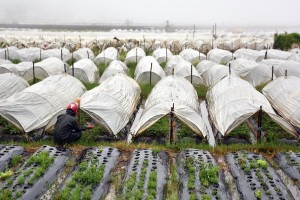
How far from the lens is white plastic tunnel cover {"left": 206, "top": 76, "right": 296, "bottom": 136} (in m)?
11.9

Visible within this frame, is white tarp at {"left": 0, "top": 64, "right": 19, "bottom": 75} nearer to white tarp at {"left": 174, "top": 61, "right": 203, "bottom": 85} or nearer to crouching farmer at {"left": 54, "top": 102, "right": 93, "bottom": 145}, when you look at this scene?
white tarp at {"left": 174, "top": 61, "right": 203, "bottom": 85}

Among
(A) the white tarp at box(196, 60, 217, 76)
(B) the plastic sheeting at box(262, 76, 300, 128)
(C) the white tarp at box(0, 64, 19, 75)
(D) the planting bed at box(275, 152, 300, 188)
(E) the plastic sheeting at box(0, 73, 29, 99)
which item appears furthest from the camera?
(A) the white tarp at box(196, 60, 217, 76)

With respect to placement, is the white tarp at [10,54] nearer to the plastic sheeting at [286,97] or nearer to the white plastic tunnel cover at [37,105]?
the white plastic tunnel cover at [37,105]

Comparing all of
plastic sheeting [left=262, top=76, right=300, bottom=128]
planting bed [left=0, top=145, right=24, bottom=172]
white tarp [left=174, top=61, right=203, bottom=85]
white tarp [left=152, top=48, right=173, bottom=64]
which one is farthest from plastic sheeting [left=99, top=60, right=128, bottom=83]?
planting bed [left=0, top=145, right=24, bottom=172]

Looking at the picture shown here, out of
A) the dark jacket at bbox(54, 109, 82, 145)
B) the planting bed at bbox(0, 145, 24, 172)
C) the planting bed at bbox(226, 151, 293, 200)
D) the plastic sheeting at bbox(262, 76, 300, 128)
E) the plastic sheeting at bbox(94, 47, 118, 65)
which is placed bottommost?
the planting bed at bbox(226, 151, 293, 200)

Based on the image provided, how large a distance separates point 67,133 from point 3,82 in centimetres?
674

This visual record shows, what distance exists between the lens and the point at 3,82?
1589 centimetres

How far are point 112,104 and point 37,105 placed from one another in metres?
2.90

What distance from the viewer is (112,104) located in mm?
13156

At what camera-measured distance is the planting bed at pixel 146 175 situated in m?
8.06

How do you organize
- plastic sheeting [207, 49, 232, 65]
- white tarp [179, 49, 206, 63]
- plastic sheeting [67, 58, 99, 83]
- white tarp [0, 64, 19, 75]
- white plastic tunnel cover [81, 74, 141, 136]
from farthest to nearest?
white tarp [179, 49, 206, 63] < plastic sheeting [207, 49, 232, 65] < plastic sheeting [67, 58, 99, 83] < white tarp [0, 64, 19, 75] < white plastic tunnel cover [81, 74, 141, 136]

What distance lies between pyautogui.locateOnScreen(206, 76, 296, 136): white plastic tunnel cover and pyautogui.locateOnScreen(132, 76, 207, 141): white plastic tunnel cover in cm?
74

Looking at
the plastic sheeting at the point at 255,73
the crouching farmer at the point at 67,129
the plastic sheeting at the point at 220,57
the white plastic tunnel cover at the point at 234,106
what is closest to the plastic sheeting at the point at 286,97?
the white plastic tunnel cover at the point at 234,106

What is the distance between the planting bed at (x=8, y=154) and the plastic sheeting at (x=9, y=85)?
5.40m
